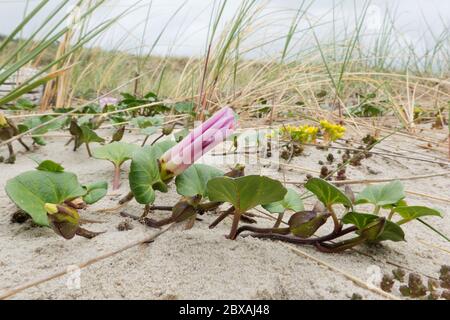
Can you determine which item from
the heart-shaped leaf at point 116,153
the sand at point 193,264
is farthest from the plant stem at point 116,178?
the sand at point 193,264

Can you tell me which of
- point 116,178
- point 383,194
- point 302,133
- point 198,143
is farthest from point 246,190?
point 302,133

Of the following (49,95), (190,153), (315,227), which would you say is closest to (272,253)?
(315,227)

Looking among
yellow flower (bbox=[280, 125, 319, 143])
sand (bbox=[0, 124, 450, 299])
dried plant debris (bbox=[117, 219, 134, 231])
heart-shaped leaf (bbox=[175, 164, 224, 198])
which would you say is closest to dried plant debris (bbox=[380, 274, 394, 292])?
sand (bbox=[0, 124, 450, 299])

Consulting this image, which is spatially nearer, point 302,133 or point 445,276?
point 445,276

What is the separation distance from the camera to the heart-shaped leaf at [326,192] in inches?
37.4

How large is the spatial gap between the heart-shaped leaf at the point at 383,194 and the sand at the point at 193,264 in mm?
109

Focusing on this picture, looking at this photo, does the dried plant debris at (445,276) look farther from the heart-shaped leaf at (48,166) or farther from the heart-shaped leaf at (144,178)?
the heart-shaped leaf at (48,166)

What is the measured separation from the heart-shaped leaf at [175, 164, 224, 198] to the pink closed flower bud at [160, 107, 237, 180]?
0.8 inches

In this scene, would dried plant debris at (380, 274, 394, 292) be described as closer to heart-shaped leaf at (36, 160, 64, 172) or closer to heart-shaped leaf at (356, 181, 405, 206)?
heart-shaped leaf at (356, 181, 405, 206)

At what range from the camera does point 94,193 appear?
3.65ft

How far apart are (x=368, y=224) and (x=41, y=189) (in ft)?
2.29

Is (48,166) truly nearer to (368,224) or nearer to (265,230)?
(265,230)

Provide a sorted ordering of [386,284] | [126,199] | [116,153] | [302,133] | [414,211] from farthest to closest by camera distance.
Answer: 1. [302,133]
2. [116,153]
3. [126,199]
4. [414,211]
5. [386,284]

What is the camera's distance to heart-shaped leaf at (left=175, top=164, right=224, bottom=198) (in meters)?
1.02
